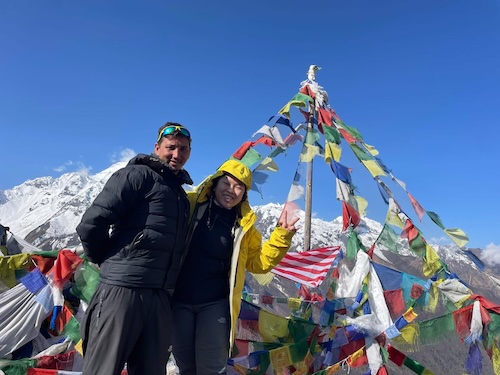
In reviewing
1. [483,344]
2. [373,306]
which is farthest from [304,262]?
[483,344]

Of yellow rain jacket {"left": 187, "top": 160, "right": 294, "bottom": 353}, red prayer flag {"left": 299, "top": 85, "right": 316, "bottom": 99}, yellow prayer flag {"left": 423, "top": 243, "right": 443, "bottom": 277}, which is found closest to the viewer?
yellow rain jacket {"left": 187, "top": 160, "right": 294, "bottom": 353}

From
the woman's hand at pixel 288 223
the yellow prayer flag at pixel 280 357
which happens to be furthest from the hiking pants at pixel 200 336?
the yellow prayer flag at pixel 280 357

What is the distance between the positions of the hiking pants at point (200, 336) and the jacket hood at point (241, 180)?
0.77 metres

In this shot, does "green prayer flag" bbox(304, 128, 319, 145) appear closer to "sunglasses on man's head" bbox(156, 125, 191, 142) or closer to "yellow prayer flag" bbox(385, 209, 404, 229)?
"yellow prayer flag" bbox(385, 209, 404, 229)

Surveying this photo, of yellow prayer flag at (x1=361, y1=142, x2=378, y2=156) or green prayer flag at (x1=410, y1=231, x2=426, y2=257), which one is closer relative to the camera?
green prayer flag at (x1=410, y1=231, x2=426, y2=257)

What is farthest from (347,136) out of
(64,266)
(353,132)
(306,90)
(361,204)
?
(64,266)

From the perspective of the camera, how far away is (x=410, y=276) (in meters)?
5.93

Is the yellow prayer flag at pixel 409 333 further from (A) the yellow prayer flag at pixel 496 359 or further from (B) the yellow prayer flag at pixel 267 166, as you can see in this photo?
(B) the yellow prayer flag at pixel 267 166

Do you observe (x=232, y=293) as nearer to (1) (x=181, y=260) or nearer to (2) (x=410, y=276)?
(1) (x=181, y=260)

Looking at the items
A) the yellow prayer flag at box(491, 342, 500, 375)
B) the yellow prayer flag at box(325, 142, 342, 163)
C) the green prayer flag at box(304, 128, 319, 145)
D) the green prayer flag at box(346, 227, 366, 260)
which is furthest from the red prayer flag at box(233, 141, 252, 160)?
the yellow prayer flag at box(491, 342, 500, 375)

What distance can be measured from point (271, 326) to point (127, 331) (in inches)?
109

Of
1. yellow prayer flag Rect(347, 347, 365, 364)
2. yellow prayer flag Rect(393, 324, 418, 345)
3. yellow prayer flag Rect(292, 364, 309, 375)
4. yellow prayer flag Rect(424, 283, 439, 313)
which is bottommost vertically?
yellow prayer flag Rect(292, 364, 309, 375)

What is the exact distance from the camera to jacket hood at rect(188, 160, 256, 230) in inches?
130

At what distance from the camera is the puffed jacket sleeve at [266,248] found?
3.33m
